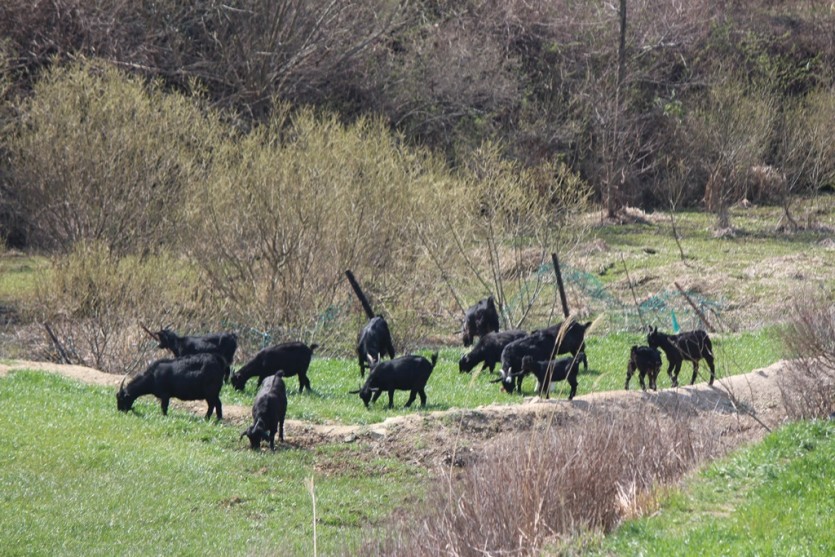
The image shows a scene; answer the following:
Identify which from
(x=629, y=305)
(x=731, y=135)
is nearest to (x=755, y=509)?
(x=629, y=305)

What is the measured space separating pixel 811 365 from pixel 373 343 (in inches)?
331

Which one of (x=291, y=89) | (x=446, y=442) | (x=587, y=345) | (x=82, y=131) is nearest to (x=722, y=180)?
(x=291, y=89)

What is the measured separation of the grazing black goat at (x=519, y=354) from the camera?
63.2 feet

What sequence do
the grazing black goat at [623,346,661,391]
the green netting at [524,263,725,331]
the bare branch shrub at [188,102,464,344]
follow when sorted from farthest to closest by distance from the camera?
the green netting at [524,263,725,331]
the bare branch shrub at [188,102,464,344]
the grazing black goat at [623,346,661,391]

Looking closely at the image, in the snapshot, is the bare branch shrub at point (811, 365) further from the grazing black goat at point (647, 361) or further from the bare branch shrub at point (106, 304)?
the bare branch shrub at point (106, 304)

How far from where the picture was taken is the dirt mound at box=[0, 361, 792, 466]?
15.6m

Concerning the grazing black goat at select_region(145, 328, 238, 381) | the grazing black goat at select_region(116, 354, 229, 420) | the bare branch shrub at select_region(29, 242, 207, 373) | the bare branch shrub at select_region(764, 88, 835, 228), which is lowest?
the bare branch shrub at select_region(29, 242, 207, 373)

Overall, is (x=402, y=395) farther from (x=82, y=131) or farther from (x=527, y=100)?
(x=527, y=100)

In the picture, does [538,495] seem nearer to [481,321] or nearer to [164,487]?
[164,487]

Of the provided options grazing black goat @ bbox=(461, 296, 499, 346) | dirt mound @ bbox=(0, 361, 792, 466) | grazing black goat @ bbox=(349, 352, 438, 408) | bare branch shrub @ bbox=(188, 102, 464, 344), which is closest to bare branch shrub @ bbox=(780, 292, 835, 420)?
dirt mound @ bbox=(0, 361, 792, 466)

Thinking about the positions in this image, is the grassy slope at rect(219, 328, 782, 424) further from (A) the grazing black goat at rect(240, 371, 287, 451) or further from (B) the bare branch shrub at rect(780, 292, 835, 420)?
(A) the grazing black goat at rect(240, 371, 287, 451)

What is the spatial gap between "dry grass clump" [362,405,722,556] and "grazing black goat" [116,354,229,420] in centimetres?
544

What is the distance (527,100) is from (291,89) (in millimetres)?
15243

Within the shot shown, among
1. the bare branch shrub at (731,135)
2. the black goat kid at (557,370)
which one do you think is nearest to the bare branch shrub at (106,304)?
the black goat kid at (557,370)
